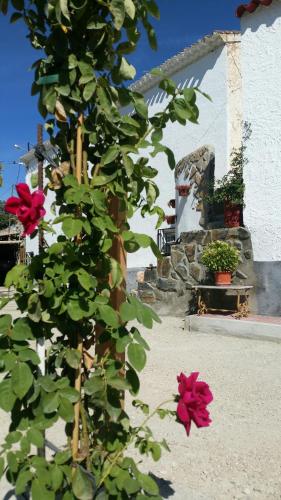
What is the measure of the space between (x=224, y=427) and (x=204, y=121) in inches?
297

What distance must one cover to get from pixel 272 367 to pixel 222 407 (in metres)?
1.35

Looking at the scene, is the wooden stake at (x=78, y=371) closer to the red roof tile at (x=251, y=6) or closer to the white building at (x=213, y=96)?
the red roof tile at (x=251, y=6)

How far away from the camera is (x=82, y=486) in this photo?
1.50m

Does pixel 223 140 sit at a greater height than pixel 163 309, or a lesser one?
greater

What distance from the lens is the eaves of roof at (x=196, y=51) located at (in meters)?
9.34

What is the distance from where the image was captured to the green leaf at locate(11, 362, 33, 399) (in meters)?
1.39

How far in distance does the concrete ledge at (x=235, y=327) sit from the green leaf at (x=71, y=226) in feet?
16.4

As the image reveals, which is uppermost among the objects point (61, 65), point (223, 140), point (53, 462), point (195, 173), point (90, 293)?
point (223, 140)

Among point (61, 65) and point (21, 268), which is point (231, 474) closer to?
point (21, 268)

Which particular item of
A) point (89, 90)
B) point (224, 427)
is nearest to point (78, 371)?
point (89, 90)

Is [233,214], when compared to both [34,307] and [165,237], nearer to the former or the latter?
[165,237]

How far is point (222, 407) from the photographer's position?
3867mm

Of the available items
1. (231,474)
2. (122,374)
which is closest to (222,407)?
(231,474)

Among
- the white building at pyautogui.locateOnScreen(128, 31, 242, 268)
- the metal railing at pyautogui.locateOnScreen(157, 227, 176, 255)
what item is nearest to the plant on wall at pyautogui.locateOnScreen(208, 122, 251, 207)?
the white building at pyautogui.locateOnScreen(128, 31, 242, 268)
